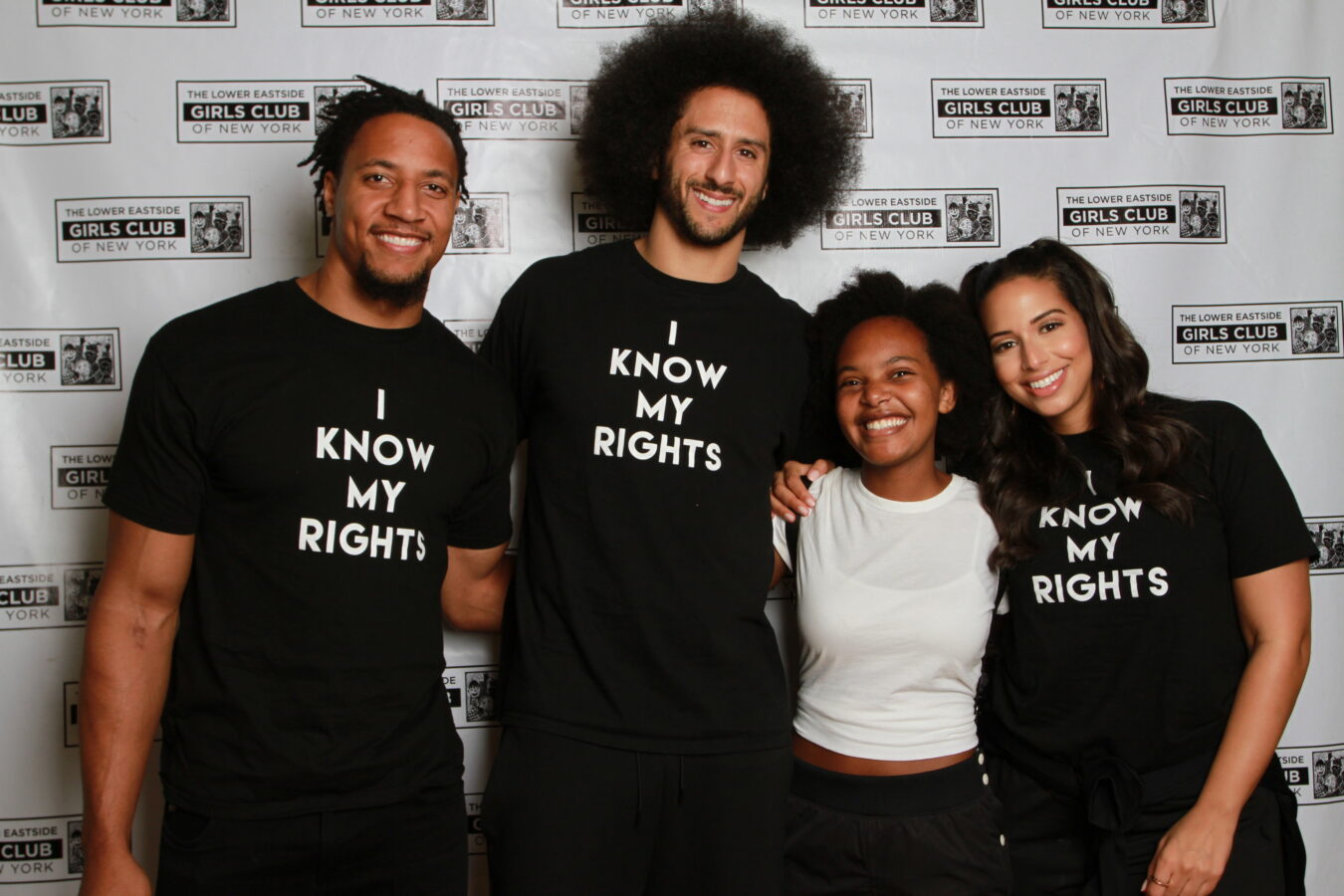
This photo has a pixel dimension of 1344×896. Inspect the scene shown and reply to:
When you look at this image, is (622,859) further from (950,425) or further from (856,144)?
(856,144)

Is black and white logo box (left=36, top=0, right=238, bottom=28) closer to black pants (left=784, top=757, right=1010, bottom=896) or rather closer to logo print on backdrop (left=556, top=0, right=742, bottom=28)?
logo print on backdrop (left=556, top=0, right=742, bottom=28)

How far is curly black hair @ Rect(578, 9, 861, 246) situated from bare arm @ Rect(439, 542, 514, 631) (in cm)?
87

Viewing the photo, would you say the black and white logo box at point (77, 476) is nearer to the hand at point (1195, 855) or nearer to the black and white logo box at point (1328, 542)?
the hand at point (1195, 855)

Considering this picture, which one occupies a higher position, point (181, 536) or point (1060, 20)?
point (1060, 20)

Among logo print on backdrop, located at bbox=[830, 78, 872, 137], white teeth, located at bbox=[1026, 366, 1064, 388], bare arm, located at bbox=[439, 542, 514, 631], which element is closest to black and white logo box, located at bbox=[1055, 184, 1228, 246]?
logo print on backdrop, located at bbox=[830, 78, 872, 137]

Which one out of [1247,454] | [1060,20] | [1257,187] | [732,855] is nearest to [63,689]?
[732,855]

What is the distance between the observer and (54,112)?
2211 mm

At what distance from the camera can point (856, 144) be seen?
7.63 ft

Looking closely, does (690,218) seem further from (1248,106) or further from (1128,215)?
(1248,106)

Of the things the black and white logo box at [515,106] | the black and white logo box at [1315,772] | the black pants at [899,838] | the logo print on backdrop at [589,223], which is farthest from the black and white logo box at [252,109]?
the black and white logo box at [1315,772]

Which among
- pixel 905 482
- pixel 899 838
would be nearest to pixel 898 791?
pixel 899 838

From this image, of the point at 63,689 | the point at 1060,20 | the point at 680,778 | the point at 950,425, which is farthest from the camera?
the point at 1060,20

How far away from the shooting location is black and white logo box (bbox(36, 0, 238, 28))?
7.25ft

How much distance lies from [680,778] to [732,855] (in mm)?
170
